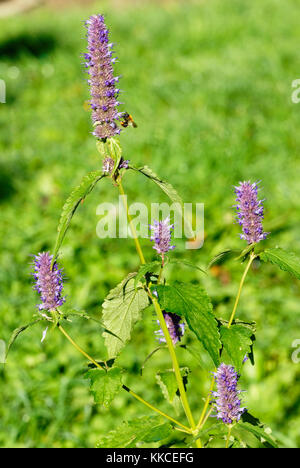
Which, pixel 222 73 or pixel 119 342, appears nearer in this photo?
pixel 119 342

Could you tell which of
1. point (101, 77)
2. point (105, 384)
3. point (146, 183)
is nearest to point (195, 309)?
point (105, 384)

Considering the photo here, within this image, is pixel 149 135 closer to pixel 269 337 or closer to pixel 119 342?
pixel 269 337

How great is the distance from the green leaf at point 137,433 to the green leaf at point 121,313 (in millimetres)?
242

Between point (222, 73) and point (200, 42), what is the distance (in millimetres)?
1552

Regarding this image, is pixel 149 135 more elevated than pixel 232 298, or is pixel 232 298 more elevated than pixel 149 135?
pixel 149 135

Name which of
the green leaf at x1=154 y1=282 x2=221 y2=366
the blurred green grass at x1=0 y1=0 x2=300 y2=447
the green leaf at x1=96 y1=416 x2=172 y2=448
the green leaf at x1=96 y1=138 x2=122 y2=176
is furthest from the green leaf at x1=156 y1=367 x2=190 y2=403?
the blurred green grass at x1=0 y1=0 x2=300 y2=447

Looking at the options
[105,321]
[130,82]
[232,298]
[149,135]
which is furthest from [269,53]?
[105,321]

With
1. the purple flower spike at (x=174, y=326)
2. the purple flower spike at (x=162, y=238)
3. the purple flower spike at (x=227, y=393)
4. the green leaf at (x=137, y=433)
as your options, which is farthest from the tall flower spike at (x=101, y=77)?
the green leaf at (x=137, y=433)

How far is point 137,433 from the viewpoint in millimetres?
1424

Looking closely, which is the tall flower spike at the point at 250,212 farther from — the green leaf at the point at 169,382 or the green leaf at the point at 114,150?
the green leaf at the point at 169,382

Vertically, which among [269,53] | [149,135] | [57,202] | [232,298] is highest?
[269,53]

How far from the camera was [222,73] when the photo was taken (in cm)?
601

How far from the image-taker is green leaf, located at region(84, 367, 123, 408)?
127 cm

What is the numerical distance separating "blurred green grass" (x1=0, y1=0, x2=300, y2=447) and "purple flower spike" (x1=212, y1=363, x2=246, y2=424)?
1415 millimetres
